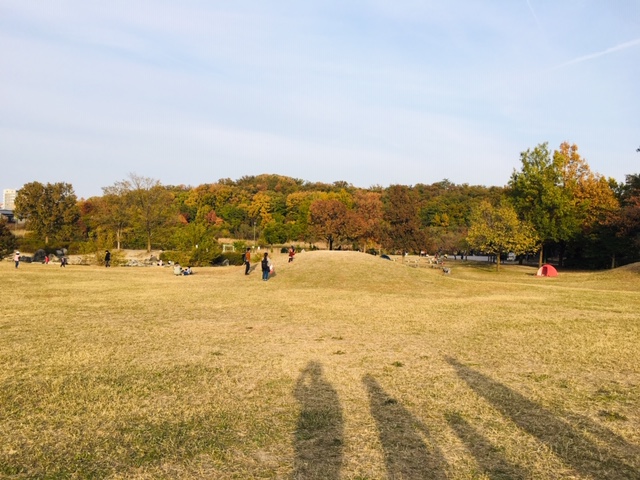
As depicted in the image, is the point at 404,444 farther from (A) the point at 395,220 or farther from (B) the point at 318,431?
(A) the point at 395,220

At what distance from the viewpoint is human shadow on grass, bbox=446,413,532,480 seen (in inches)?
173

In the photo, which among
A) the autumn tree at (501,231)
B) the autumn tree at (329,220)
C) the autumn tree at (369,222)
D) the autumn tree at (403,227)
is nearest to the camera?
the autumn tree at (501,231)

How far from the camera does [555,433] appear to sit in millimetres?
5438

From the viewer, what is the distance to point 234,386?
7.05 meters

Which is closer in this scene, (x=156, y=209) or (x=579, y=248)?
(x=579, y=248)

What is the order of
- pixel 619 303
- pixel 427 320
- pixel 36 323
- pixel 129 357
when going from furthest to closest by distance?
1. pixel 619 303
2. pixel 427 320
3. pixel 36 323
4. pixel 129 357

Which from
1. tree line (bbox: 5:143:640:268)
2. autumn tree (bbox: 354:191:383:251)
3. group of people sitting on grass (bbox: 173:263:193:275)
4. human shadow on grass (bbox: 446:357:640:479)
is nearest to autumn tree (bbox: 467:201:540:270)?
tree line (bbox: 5:143:640:268)

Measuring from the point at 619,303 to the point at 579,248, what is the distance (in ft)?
131

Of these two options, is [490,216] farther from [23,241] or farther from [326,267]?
[23,241]

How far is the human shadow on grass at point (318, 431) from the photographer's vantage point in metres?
4.44

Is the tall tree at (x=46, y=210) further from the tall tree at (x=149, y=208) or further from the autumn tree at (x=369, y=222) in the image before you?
the autumn tree at (x=369, y=222)

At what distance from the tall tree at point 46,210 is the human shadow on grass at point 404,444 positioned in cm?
7261

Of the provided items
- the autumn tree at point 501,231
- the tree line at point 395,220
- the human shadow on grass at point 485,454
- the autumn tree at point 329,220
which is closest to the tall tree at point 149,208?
the tree line at point 395,220

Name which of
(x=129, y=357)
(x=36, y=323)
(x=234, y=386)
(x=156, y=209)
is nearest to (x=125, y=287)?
(x=36, y=323)
